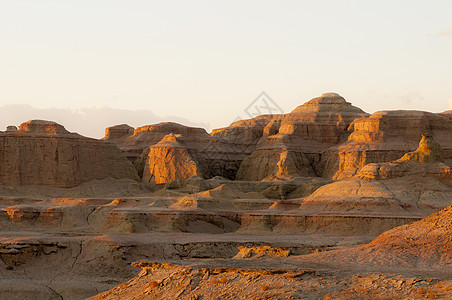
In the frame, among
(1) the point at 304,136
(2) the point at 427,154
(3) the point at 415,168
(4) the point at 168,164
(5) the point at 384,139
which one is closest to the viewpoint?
(3) the point at 415,168

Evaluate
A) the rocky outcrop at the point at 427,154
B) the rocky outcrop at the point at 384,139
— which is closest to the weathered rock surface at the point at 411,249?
the rocky outcrop at the point at 427,154

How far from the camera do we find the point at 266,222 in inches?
2422

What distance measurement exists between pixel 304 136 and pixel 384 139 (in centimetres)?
1224

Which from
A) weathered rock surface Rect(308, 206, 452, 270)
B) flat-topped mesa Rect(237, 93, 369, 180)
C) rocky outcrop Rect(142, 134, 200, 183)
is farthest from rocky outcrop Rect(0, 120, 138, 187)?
weathered rock surface Rect(308, 206, 452, 270)

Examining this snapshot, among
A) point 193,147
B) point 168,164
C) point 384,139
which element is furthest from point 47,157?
point 384,139

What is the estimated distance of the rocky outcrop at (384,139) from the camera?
86.8 metres

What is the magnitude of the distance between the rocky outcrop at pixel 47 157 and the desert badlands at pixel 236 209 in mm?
121

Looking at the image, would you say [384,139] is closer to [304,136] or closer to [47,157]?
[304,136]

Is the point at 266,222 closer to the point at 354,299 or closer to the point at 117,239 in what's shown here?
the point at 117,239

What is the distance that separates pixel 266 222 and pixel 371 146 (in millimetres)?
29635

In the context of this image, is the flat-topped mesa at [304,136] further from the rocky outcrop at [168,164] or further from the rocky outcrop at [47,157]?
the rocky outcrop at [47,157]

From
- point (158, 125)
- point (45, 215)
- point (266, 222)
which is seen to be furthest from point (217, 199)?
point (158, 125)

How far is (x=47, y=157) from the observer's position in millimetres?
80562

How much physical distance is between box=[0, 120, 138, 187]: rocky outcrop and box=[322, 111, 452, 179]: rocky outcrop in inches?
997
